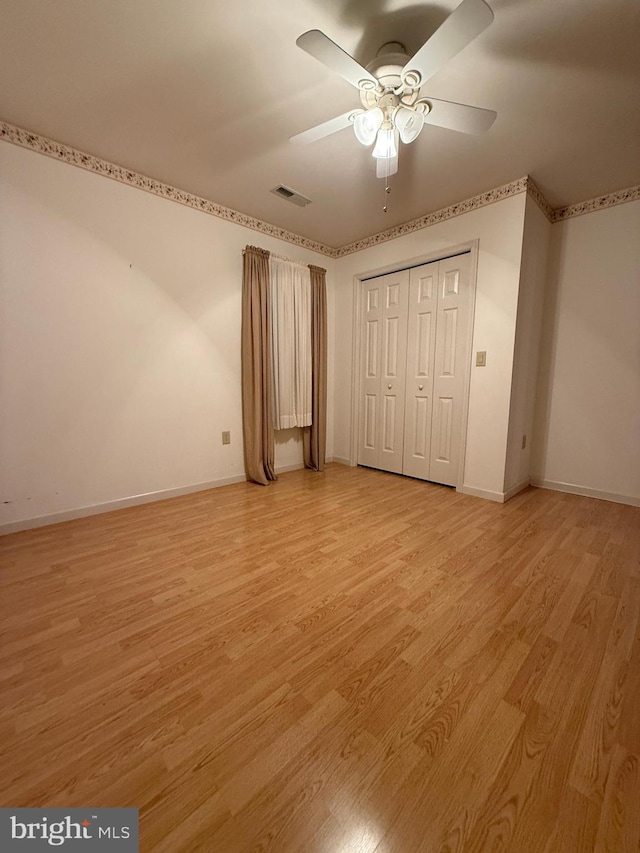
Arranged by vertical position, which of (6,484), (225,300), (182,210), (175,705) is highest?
(182,210)

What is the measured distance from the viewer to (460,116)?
5.01 ft

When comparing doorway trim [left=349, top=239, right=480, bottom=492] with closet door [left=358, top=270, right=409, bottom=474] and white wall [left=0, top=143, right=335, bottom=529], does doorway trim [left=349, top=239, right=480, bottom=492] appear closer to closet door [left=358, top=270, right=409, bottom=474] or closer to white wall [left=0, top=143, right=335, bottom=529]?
closet door [left=358, top=270, right=409, bottom=474]

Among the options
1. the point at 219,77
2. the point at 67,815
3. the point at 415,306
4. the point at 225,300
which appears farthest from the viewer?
the point at 415,306

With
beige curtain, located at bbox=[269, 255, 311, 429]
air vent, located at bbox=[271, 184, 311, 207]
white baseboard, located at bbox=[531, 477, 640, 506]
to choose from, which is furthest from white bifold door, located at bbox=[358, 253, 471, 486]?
air vent, located at bbox=[271, 184, 311, 207]

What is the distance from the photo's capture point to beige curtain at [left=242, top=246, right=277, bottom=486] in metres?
3.05

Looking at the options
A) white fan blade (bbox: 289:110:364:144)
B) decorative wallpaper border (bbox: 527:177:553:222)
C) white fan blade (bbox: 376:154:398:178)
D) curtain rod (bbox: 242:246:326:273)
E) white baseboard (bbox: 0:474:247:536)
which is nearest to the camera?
white fan blade (bbox: 289:110:364:144)

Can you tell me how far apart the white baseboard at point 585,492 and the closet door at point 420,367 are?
3.58 feet

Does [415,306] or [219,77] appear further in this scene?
[415,306]

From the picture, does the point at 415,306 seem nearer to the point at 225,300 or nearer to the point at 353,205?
the point at 353,205

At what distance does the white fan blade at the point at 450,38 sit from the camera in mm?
1047

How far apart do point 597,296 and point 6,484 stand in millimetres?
4725

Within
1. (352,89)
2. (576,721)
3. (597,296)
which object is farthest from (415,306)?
(576,721)

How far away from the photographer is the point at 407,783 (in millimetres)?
812

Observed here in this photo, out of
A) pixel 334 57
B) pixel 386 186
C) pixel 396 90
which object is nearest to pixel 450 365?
pixel 386 186
